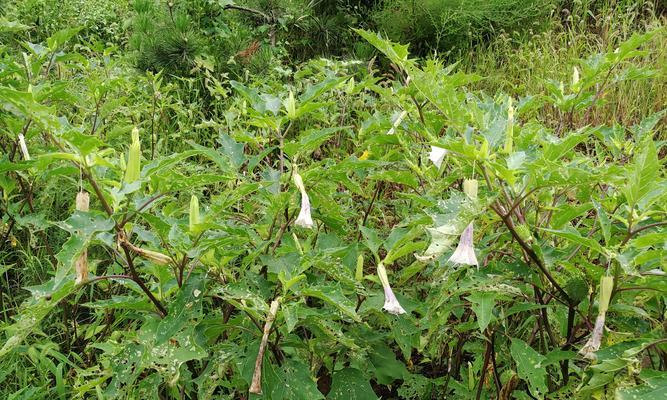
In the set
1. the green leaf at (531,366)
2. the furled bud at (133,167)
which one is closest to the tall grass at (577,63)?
the green leaf at (531,366)

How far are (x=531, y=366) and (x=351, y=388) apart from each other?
1.29 ft

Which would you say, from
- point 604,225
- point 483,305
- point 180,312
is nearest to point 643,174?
point 604,225

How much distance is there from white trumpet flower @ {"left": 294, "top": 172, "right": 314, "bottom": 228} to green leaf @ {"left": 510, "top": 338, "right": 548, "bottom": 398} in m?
0.49

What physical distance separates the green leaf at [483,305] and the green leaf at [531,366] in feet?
0.47

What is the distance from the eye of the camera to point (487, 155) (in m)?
1.02

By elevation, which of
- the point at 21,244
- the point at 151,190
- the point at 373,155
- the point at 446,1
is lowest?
the point at 21,244

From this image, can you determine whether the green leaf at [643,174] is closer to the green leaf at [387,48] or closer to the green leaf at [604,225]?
the green leaf at [604,225]

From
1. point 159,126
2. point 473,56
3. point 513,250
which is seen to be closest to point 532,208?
point 513,250

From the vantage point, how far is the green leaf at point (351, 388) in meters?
1.30

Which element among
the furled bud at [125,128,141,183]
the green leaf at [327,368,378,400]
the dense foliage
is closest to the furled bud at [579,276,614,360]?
the dense foliage

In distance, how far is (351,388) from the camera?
4.29ft

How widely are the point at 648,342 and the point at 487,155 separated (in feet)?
1.38

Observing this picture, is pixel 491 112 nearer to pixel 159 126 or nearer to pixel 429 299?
pixel 429 299

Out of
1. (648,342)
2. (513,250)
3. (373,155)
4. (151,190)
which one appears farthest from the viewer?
(373,155)
